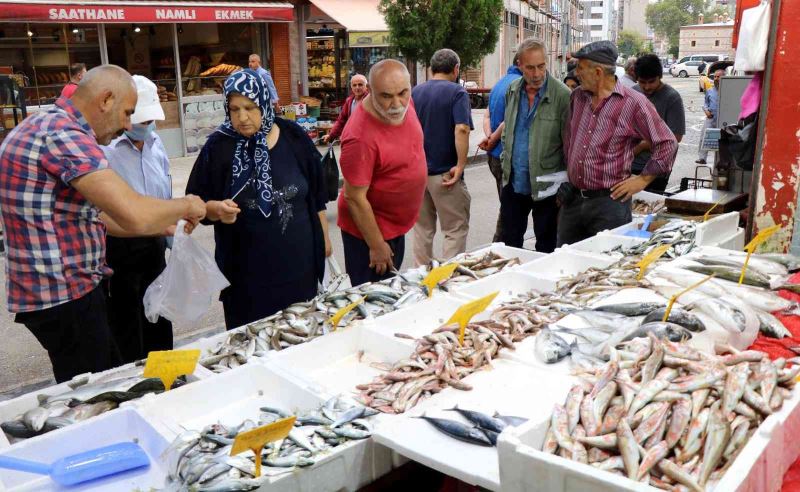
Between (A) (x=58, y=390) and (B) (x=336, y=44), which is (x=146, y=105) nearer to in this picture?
(A) (x=58, y=390)

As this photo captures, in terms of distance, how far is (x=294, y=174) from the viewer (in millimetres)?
4309

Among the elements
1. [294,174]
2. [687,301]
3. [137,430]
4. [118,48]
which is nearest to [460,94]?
[294,174]

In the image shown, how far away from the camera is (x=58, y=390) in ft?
10.4

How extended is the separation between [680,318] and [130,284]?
327 centimetres

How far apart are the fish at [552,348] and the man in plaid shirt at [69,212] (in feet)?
6.05

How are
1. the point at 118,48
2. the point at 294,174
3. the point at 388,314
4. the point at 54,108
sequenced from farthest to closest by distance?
the point at 118,48 < the point at 294,174 < the point at 388,314 < the point at 54,108

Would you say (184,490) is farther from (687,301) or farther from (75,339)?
(687,301)

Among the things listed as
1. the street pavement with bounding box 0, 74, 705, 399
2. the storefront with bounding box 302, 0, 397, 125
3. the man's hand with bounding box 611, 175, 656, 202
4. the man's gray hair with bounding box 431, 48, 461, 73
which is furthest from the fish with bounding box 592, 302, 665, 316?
the storefront with bounding box 302, 0, 397, 125

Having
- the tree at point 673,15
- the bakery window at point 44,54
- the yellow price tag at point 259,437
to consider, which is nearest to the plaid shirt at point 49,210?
the yellow price tag at point 259,437

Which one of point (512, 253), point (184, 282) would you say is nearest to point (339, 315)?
point (184, 282)

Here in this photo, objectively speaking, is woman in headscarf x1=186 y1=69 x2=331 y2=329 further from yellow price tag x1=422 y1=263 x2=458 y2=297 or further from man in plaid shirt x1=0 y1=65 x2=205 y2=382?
yellow price tag x1=422 y1=263 x2=458 y2=297

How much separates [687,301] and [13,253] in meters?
3.13

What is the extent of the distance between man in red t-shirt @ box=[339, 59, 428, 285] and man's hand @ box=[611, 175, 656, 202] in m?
1.47

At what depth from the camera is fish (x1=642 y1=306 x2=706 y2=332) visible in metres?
3.08
